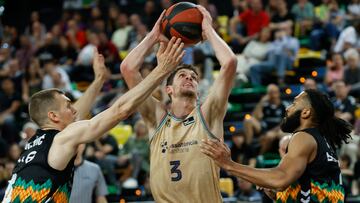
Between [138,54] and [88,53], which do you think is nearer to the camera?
[138,54]

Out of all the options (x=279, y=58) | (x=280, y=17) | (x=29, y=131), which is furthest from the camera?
(x=280, y=17)

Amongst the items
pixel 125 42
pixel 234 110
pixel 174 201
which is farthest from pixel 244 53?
pixel 174 201

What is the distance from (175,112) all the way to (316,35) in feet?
32.7

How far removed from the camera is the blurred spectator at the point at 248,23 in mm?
17703

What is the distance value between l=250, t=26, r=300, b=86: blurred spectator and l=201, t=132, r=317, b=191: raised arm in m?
9.40

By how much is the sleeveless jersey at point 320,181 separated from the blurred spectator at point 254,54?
944cm

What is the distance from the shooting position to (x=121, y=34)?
1945 cm

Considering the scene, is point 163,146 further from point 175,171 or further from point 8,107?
point 8,107

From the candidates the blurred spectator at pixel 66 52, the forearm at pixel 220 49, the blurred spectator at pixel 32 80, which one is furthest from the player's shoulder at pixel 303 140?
the blurred spectator at pixel 66 52

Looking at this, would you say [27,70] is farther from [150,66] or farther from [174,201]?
[174,201]

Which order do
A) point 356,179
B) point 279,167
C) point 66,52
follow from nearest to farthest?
point 279,167 → point 356,179 → point 66,52

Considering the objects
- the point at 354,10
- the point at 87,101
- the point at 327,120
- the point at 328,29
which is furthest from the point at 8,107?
the point at 327,120

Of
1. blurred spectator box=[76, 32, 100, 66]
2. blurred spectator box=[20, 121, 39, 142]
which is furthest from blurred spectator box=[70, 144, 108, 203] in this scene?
blurred spectator box=[76, 32, 100, 66]

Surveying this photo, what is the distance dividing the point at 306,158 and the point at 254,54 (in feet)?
32.5
